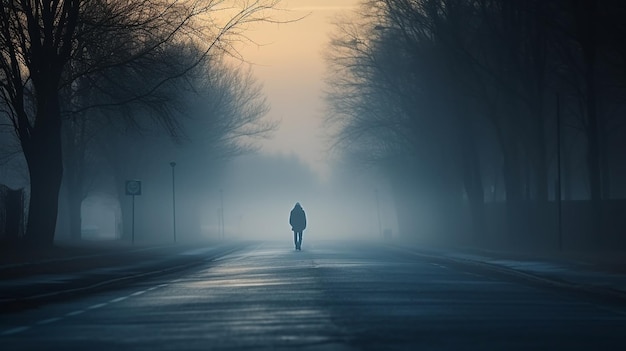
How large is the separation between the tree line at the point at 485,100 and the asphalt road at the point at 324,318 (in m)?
20.5

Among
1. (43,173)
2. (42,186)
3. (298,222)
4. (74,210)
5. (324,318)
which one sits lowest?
(324,318)

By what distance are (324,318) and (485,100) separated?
37.9m

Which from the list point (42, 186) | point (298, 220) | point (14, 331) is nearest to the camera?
point (14, 331)

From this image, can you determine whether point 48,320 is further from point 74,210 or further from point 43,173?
point 74,210

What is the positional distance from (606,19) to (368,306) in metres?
25.1

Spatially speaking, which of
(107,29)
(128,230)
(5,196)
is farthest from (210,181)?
(107,29)

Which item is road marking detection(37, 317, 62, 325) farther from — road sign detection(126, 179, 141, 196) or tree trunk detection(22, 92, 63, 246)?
road sign detection(126, 179, 141, 196)

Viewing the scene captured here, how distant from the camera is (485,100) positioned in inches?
2094

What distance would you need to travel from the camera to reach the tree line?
4578 centimetres

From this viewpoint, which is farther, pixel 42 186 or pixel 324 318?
pixel 42 186

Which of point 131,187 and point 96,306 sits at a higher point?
point 131,187

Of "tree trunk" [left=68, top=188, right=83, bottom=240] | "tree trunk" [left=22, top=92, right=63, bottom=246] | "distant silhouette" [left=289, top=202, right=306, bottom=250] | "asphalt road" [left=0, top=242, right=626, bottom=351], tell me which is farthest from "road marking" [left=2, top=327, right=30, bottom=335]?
"tree trunk" [left=68, top=188, right=83, bottom=240]

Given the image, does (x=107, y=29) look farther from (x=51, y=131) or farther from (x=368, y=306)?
(x=368, y=306)

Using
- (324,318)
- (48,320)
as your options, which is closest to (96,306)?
(48,320)
